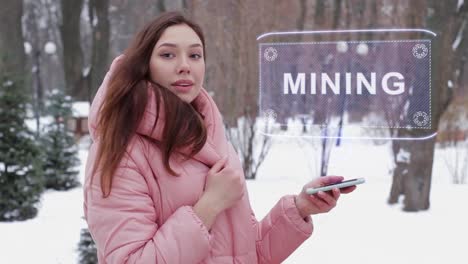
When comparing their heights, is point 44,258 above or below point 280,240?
below

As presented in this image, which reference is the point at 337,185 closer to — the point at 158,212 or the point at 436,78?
the point at 158,212

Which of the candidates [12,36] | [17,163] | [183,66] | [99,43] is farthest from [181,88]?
[17,163]

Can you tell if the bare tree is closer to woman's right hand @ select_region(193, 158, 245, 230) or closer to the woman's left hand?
the woman's left hand

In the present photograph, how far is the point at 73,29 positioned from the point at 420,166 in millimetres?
1801

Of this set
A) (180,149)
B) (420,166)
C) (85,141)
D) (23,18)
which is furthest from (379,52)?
(23,18)

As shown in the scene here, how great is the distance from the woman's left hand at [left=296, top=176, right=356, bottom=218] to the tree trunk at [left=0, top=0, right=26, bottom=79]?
7.12ft

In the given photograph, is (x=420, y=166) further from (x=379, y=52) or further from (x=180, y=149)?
(x=180, y=149)

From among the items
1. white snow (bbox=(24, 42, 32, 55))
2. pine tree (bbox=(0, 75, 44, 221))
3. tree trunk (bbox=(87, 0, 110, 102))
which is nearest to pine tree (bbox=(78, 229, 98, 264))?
pine tree (bbox=(0, 75, 44, 221))

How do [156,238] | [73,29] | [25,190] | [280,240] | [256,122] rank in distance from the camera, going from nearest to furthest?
[156,238], [280,240], [256,122], [73,29], [25,190]

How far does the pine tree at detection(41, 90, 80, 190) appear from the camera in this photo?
282 cm

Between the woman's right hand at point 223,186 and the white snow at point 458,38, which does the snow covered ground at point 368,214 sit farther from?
the woman's right hand at point 223,186

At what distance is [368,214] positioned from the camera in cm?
228

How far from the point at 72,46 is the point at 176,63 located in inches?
76.3

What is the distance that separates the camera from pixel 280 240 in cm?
120
